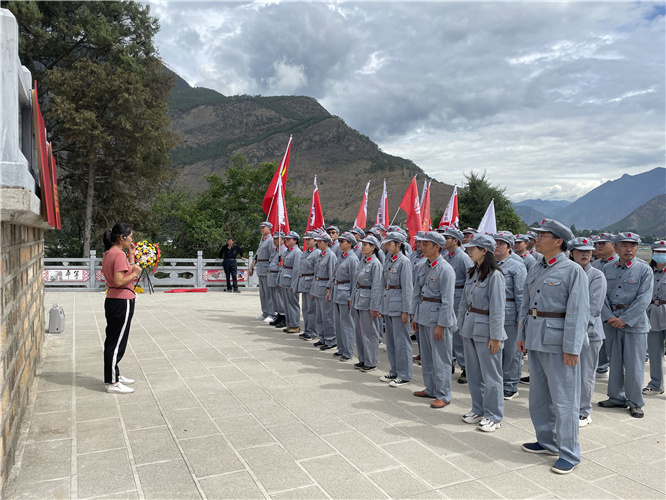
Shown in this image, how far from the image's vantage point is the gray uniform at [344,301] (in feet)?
25.1

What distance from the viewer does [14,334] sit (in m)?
4.30

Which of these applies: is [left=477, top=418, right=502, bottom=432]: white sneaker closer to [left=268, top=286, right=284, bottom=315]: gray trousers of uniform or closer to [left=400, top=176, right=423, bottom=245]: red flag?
[left=268, top=286, right=284, bottom=315]: gray trousers of uniform

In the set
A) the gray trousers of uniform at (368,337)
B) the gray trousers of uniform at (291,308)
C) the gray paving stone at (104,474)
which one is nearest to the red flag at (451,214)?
the gray trousers of uniform at (291,308)

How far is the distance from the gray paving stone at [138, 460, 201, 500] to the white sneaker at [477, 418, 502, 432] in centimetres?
271

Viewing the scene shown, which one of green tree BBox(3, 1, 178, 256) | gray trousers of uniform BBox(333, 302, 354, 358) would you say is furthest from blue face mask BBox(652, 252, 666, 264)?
green tree BBox(3, 1, 178, 256)

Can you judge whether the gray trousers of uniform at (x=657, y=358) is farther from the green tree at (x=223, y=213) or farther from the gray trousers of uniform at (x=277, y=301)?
the green tree at (x=223, y=213)

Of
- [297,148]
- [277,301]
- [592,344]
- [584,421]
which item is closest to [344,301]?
[277,301]

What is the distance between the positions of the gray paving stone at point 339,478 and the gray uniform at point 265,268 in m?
7.07

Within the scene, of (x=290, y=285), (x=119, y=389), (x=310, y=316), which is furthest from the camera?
(x=290, y=285)

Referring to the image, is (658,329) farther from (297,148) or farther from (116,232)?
(297,148)

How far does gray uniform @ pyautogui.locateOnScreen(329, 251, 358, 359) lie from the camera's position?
7.66 meters

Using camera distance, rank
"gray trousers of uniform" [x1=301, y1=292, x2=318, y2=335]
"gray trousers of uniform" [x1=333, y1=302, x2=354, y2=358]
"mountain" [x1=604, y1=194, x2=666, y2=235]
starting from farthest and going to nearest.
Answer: "mountain" [x1=604, y1=194, x2=666, y2=235], "gray trousers of uniform" [x1=301, y1=292, x2=318, y2=335], "gray trousers of uniform" [x1=333, y1=302, x2=354, y2=358]

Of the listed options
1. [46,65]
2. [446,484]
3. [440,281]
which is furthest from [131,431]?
[46,65]

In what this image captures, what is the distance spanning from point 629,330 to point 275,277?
6734mm
